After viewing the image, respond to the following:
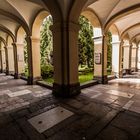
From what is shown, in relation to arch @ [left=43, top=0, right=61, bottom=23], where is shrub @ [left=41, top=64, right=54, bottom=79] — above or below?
below

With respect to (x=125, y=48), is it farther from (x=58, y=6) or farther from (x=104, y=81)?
(x=58, y=6)

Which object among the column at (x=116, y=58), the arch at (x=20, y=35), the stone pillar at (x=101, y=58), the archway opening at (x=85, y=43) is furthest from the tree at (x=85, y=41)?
the arch at (x=20, y=35)

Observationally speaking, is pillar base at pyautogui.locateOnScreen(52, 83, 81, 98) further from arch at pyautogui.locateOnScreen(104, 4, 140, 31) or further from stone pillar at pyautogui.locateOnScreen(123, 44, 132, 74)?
stone pillar at pyautogui.locateOnScreen(123, 44, 132, 74)

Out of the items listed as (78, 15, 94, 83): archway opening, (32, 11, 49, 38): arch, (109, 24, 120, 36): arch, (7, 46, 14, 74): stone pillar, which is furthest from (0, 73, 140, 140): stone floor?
(78, 15, 94, 83): archway opening

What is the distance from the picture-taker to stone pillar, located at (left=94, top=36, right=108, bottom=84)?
22.7ft

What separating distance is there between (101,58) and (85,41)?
21.9 feet

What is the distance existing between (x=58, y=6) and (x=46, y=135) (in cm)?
409

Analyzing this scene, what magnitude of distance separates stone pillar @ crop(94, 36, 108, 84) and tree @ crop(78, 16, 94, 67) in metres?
5.91

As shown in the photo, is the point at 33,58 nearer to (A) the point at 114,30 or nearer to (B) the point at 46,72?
(B) the point at 46,72

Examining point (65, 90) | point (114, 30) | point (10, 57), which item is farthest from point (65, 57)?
point (10, 57)

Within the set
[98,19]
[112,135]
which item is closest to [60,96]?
[112,135]

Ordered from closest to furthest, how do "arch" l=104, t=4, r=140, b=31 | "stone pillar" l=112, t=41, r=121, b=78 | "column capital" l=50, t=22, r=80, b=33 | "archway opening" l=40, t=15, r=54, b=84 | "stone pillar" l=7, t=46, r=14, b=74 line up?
1. "column capital" l=50, t=22, r=80, b=33
2. "arch" l=104, t=4, r=140, b=31
3. "stone pillar" l=112, t=41, r=121, b=78
4. "stone pillar" l=7, t=46, r=14, b=74
5. "archway opening" l=40, t=15, r=54, b=84

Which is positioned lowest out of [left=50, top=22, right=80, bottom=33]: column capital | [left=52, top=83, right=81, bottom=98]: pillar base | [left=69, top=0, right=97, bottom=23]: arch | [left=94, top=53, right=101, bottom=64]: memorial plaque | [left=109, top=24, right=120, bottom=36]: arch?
[left=52, top=83, right=81, bottom=98]: pillar base

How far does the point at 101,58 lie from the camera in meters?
6.98
